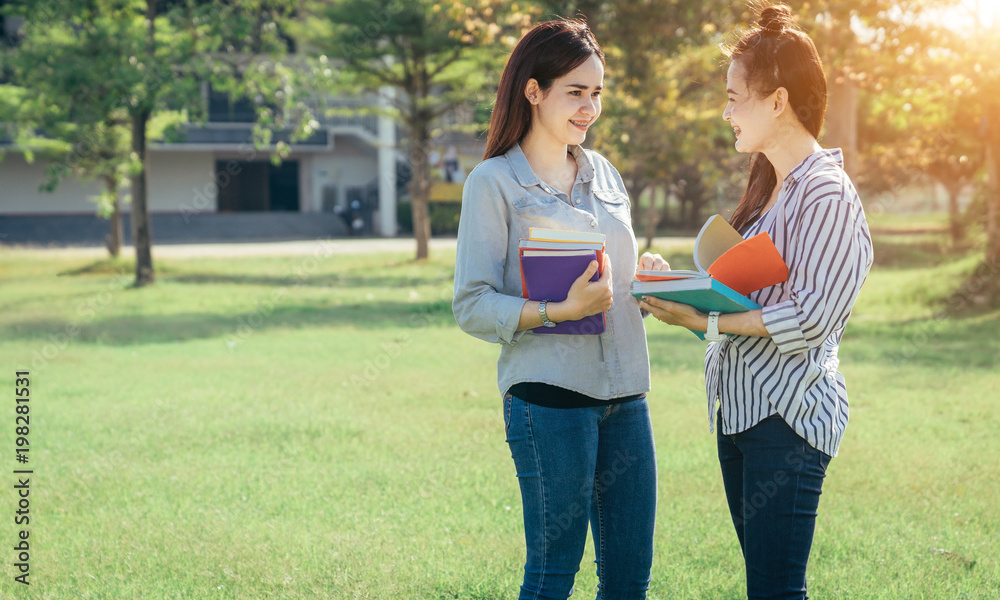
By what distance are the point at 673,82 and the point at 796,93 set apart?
13.7m

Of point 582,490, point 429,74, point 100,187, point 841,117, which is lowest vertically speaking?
point 582,490

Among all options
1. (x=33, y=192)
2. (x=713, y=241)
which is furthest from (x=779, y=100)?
(x=33, y=192)

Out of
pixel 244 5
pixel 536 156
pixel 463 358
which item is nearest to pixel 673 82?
pixel 244 5

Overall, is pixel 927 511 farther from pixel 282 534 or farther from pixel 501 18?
pixel 501 18

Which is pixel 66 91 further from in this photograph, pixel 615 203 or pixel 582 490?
pixel 582 490

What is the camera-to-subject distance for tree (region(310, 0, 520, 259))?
19.2m

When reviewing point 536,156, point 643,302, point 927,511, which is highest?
point 536,156

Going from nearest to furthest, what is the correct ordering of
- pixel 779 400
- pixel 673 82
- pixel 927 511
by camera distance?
pixel 779 400
pixel 927 511
pixel 673 82

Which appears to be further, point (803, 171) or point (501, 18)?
point (501, 18)

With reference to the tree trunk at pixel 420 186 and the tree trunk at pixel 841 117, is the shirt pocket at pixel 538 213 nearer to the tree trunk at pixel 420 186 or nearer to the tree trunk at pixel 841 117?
the tree trunk at pixel 841 117

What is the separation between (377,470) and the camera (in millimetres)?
5012

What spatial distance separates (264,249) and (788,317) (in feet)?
80.6

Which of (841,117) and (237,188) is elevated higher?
(841,117)

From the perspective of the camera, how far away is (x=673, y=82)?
15297 millimetres
